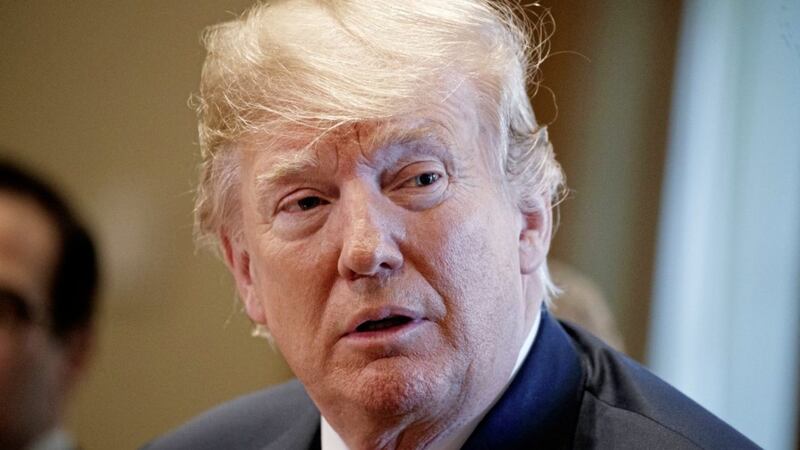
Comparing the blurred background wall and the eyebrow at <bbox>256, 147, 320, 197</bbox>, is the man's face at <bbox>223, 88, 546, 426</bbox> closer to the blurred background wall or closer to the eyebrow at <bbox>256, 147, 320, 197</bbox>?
the eyebrow at <bbox>256, 147, 320, 197</bbox>

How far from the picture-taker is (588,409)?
1.59 meters

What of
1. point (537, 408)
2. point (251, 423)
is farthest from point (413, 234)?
point (251, 423)

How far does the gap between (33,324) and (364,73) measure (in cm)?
99

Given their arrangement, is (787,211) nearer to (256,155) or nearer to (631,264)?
(631,264)

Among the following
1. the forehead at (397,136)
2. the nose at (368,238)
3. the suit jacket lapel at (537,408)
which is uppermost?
the forehead at (397,136)

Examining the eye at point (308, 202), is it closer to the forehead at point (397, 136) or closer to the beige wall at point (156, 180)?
the forehead at point (397, 136)

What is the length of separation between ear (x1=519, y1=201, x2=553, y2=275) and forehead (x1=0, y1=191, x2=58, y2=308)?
99cm

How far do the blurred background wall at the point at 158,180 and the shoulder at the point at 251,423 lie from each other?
1.19 meters

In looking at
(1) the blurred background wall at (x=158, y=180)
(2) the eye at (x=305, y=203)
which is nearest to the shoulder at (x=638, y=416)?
(2) the eye at (x=305, y=203)

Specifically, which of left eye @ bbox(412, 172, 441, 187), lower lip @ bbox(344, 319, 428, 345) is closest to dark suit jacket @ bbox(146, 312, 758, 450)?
lower lip @ bbox(344, 319, 428, 345)

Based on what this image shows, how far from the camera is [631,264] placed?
130 inches

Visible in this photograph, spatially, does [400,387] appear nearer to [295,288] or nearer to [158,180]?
[295,288]

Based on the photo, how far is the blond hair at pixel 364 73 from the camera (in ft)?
5.05

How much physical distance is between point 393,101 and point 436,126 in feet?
0.25
